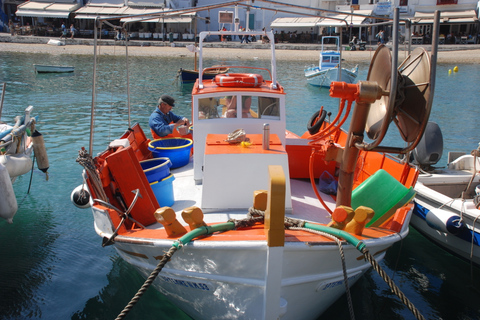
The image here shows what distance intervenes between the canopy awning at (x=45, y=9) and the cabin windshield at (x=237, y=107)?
4986 cm

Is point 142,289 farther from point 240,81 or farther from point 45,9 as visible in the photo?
point 45,9

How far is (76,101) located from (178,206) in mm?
15356

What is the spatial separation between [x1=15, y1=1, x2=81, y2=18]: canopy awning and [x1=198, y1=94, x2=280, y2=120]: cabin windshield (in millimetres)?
49859

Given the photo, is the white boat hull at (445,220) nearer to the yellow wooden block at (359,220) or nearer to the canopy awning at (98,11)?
the yellow wooden block at (359,220)

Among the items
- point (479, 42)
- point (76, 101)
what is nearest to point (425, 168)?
point (76, 101)

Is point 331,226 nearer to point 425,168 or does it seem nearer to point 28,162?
point 425,168

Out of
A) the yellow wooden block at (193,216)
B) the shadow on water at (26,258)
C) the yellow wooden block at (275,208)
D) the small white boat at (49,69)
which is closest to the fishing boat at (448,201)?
the yellow wooden block at (275,208)

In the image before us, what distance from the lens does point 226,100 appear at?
255 inches

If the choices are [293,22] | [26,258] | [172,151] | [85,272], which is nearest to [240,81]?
[172,151]

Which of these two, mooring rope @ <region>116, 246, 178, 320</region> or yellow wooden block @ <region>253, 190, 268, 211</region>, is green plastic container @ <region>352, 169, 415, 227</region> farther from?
mooring rope @ <region>116, 246, 178, 320</region>

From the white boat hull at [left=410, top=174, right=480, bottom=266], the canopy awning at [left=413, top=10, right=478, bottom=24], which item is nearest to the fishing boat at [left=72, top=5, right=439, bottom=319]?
the white boat hull at [left=410, top=174, right=480, bottom=266]

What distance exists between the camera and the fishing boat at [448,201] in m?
6.36

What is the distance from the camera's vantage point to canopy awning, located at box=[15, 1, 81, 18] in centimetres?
4888

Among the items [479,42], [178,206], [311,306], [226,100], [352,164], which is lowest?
[311,306]
